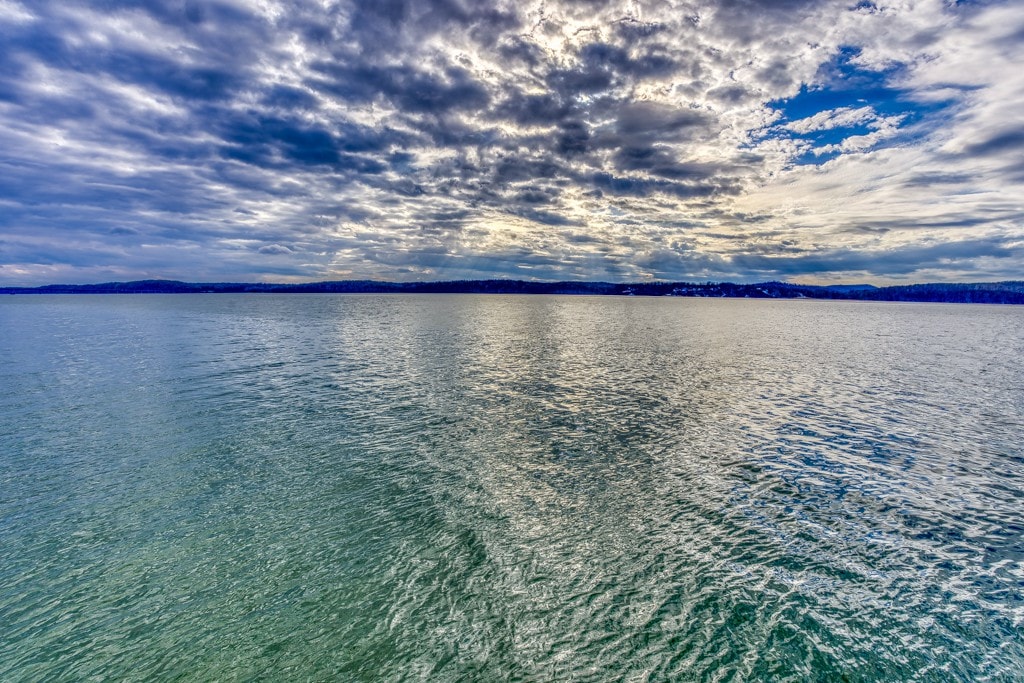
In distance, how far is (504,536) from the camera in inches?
591

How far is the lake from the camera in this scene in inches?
408

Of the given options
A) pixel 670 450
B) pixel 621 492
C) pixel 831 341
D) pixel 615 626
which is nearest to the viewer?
pixel 615 626

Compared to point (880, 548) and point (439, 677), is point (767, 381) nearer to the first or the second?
point (880, 548)

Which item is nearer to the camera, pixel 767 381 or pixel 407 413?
pixel 407 413

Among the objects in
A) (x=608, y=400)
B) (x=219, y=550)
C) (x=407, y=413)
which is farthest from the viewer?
(x=608, y=400)

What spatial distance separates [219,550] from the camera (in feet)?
45.6

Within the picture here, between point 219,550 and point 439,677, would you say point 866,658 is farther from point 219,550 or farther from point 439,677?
point 219,550

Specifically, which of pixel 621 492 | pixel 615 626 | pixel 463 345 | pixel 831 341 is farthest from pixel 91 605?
pixel 831 341

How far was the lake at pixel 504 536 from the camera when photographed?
10.4 metres

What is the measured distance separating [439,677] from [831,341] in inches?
3380

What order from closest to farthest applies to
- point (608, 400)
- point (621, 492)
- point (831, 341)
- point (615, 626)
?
point (615, 626)
point (621, 492)
point (608, 400)
point (831, 341)

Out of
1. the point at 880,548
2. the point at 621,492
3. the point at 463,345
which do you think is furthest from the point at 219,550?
the point at 463,345

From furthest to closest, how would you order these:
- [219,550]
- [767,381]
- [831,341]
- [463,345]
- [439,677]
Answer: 1. [831,341]
2. [463,345]
3. [767,381]
4. [219,550]
5. [439,677]

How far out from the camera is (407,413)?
94.1 feet
